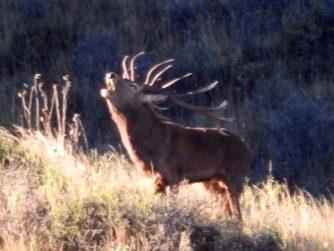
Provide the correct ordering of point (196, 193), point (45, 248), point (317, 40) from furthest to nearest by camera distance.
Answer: point (317, 40) < point (196, 193) < point (45, 248)

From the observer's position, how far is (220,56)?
719 inches

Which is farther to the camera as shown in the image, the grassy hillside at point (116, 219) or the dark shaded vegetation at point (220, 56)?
the dark shaded vegetation at point (220, 56)

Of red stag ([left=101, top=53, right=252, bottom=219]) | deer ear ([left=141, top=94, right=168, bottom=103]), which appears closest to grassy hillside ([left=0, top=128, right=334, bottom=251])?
red stag ([left=101, top=53, right=252, bottom=219])

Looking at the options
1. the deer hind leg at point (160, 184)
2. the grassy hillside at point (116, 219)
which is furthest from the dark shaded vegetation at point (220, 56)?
the grassy hillside at point (116, 219)

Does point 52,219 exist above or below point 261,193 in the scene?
above

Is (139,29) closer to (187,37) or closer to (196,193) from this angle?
(187,37)

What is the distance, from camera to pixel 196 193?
11.6 m

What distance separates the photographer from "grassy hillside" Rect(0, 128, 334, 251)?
9367 mm

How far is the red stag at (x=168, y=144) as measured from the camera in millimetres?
10992

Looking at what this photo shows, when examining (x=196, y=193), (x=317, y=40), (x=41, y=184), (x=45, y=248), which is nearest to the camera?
(x=45, y=248)

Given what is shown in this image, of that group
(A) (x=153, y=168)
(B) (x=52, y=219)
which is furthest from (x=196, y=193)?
(B) (x=52, y=219)

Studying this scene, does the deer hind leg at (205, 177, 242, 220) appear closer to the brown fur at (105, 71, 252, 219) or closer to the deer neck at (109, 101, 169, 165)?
the brown fur at (105, 71, 252, 219)

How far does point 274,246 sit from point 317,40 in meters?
9.06

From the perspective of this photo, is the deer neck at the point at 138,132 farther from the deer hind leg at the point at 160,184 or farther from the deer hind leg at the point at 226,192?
the deer hind leg at the point at 226,192
